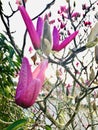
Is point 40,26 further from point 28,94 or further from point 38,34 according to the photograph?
point 28,94

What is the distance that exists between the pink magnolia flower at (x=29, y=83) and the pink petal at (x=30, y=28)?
0.03 m

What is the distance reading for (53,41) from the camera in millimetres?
584

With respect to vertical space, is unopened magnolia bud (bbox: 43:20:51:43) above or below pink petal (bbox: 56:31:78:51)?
above

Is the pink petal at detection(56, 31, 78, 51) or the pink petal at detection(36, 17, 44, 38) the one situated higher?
the pink petal at detection(36, 17, 44, 38)

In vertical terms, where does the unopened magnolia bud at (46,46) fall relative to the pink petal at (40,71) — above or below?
above

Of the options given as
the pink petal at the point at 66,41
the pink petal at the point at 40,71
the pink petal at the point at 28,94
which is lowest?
the pink petal at the point at 28,94

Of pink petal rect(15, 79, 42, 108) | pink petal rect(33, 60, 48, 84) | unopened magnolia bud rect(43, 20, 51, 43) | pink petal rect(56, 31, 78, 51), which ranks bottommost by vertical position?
pink petal rect(15, 79, 42, 108)

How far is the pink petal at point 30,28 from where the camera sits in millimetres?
526

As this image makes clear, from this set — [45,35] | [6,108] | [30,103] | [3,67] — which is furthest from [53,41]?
[6,108]

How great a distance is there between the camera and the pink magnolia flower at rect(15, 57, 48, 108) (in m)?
0.54

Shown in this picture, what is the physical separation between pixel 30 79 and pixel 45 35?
0.09 meters

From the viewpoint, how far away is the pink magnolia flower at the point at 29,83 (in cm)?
54

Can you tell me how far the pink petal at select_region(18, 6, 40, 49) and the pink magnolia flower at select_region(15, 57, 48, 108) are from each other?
0.11ft

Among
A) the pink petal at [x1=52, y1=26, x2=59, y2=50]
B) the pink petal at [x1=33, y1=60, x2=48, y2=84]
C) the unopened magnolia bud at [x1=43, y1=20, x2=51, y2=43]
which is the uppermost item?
the unopened magnolia bud at [x1=43, y1=20, x2=51, y2=43]
